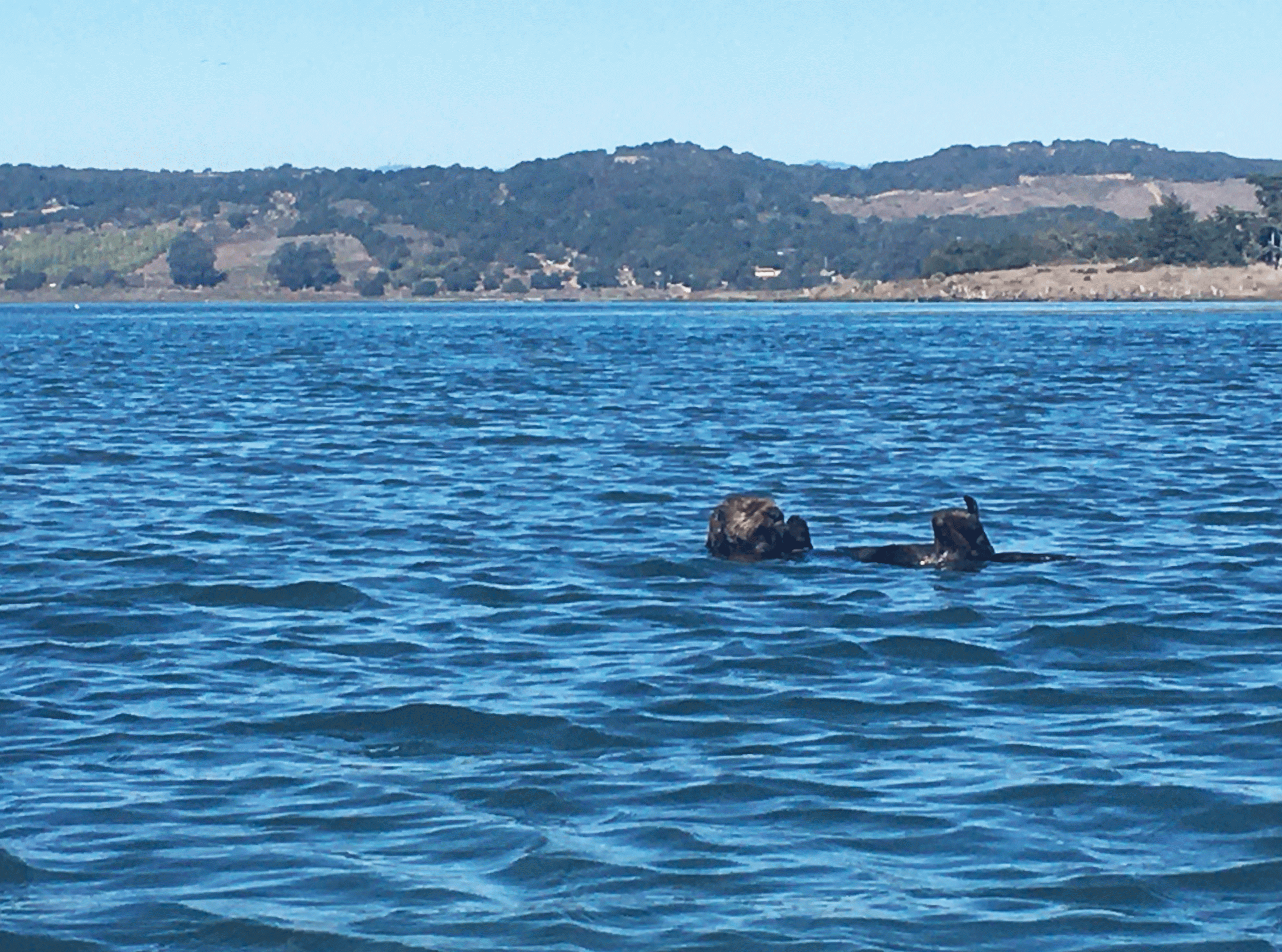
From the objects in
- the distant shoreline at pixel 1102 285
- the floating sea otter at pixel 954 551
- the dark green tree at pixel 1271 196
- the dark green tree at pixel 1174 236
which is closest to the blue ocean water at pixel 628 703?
the floating sea otter at pixel 954 551

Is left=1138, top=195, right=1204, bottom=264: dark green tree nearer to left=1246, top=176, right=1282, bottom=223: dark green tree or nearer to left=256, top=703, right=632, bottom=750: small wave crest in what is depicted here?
left=1246, top=176, right=1282, bottom=223: dark green tree

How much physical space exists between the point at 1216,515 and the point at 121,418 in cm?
2108

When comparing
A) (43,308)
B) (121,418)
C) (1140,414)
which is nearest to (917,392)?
(1140,414)

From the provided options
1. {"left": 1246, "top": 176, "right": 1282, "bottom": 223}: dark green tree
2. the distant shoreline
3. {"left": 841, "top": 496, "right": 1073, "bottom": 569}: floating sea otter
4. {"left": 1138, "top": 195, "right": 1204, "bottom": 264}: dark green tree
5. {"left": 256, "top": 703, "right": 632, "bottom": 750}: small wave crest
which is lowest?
{"left": 256, "top": 703, "right": 632, "bottom": 750}: small wave crest

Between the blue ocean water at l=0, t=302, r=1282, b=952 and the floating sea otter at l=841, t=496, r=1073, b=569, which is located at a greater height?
the floating sea otter at l=841, t=496, r=1073, b=569

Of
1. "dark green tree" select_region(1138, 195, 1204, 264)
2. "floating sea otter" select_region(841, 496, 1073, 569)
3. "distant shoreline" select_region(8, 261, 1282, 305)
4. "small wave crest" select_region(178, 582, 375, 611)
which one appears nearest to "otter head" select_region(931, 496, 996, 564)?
"floating sea otter" select_region(841, 496, 1073, 569)

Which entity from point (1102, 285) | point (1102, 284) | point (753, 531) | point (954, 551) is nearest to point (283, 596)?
A: point (753, 531)

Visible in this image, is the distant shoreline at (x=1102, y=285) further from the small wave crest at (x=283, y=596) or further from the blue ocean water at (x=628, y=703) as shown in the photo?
the small wave crest at (x=283, y=596)

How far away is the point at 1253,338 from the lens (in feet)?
230

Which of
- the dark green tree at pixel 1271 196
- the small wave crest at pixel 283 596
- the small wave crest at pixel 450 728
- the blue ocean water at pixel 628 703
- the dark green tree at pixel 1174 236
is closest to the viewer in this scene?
the blue ocean water at pixel 628 703

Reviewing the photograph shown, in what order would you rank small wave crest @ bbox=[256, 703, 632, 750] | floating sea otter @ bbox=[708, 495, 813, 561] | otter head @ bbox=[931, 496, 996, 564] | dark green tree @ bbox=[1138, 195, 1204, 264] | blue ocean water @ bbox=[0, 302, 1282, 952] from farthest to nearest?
1. dark green tree @ bbox=[1138, 195, 1204, 264]
2. floating sea otter @ bbox=[708, 495, 813, 561]
3. otter head @ bbox=[931, 496, 996, 564]
4. small wave crest @ bbox=[256, 703, 632, 750]
5. blue ocean water @ bbox=[0, 302, 1282, 952]

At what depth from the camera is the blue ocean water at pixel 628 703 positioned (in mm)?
7945

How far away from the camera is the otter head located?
1612 centimetres

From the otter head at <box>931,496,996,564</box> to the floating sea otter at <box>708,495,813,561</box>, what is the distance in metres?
1.29
